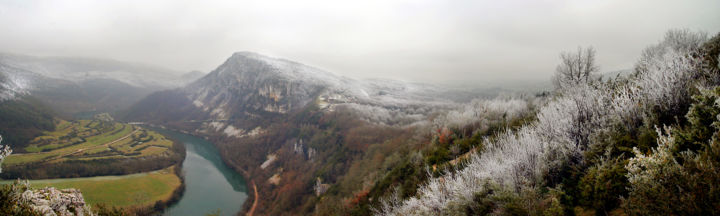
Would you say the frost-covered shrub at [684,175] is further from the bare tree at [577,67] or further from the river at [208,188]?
the river at [208,188]

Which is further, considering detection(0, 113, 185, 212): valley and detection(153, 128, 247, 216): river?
detection(153, 128, 247, 216): river

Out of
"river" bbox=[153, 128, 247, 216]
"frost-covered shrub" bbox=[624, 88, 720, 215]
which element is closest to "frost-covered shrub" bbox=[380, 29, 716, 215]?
"frost-covered shrub" bbox=[624, 88, 720, 215]

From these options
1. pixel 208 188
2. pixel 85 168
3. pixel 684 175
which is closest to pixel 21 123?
pixel 85 168

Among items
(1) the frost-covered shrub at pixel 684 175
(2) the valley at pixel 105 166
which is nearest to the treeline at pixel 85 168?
(2) the valley at pixel 105 166

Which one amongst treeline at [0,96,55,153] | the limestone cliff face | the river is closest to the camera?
the limestone cliff face

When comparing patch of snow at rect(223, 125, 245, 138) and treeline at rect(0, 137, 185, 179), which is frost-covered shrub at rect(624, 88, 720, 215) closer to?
treeline at rect(0, 137, 185, 179)

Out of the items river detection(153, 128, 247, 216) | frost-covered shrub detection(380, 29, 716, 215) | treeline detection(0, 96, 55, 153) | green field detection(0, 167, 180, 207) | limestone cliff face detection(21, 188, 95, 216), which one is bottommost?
river detection(153, 128, 247, 216)

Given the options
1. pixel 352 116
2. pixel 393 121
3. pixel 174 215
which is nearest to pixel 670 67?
pixel 174 215
